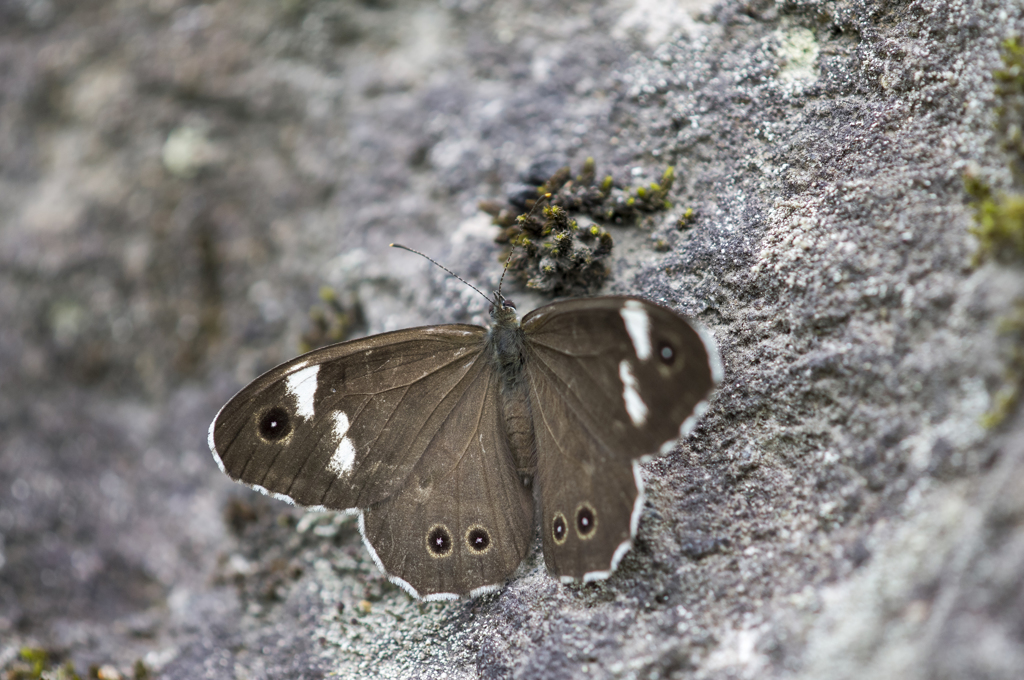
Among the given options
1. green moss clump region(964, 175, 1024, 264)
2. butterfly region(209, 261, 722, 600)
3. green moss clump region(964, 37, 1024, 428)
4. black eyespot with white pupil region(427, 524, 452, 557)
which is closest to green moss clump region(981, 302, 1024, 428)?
green moss clump region(964, 37, 1024, 428)

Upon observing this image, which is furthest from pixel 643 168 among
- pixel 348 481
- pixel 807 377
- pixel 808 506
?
pixel 348 481

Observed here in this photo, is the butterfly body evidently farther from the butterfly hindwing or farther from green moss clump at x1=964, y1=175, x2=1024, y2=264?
green moss clump at x1=964, y1=175, x2=1024, y2=264

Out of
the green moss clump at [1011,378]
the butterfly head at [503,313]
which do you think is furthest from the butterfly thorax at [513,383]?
the green moss clump at [1011,378]

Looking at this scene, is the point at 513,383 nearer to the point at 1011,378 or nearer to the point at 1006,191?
the point at 1011,378

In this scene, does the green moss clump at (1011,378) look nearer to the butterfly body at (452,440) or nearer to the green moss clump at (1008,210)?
the green moss clump at (1008,210)

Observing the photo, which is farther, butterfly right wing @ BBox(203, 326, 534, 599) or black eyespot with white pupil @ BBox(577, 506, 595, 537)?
butterfly right wing @ BBox(203, 326, 534, 599)
